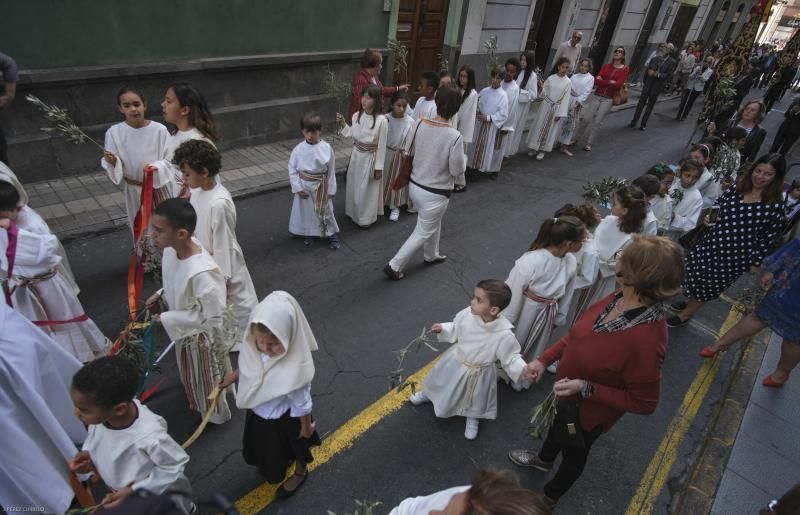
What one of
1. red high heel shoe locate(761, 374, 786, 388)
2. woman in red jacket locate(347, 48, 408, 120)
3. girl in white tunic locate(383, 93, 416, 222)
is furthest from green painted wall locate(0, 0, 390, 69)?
red high heel shoe locate(761, 374, 786, 388)

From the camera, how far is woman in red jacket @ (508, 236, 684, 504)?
218 cm

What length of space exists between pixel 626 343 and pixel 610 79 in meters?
9.06

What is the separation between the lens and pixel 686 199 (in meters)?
4.89

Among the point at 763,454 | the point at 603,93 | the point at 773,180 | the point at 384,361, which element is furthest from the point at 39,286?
the point at 603,93

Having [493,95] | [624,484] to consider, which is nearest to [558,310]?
[624,484]

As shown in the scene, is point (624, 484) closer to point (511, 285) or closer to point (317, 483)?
point (511, 285)

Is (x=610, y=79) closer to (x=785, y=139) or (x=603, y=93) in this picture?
(x=603, y=93)

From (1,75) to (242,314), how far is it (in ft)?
13.0

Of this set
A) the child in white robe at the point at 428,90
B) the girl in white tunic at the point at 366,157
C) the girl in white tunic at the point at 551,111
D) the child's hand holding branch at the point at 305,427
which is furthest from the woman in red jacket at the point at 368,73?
the child's hand holding branch at the point at 305,427

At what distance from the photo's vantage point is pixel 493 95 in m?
7.53

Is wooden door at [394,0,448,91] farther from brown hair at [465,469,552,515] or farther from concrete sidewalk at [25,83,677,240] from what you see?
brown hair at [465,469,552,515]

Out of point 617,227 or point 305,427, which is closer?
point 305,427

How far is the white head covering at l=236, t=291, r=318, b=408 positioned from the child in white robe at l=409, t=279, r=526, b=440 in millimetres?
1001

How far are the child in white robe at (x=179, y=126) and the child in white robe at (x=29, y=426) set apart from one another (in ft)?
6.64
